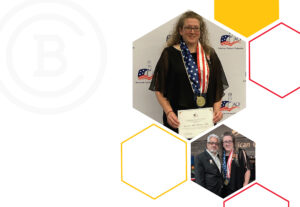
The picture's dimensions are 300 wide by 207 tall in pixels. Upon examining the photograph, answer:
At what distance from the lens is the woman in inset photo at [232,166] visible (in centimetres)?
230

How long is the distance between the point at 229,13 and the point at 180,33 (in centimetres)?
31

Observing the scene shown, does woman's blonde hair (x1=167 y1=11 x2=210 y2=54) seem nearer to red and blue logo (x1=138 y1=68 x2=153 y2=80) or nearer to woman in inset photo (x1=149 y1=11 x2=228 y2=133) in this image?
woman in inset photo (x1=149 y1=11 x2=228 y2=133)

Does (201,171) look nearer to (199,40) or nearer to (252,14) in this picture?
(199,40)

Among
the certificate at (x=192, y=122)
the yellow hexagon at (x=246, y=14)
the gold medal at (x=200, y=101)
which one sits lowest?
the certificate at (x=192, y=122)

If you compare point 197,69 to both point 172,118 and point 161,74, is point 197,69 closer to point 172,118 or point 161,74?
point 161,74

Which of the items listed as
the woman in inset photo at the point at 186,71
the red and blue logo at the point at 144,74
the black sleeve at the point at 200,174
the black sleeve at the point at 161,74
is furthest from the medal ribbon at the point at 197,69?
the black sleeve at the point at 200,174

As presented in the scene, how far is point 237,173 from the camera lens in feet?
7.63

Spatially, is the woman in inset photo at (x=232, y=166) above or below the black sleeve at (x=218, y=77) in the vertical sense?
below

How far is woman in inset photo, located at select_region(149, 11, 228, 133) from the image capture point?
2268 mm

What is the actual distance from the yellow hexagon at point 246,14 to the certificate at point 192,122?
0.52 metres

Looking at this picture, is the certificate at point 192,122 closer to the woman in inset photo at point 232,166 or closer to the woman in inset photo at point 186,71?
the woman in inset photo at point 186,71

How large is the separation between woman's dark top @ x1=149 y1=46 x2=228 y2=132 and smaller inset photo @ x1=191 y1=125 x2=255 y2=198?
18 centimetres

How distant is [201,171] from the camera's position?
7.56ft

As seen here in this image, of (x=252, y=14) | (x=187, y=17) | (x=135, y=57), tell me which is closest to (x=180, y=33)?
(x=187, y=17)
